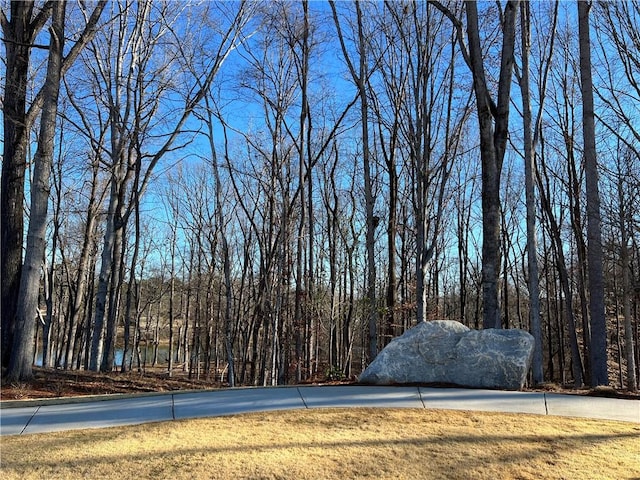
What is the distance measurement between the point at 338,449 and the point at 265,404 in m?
2.13

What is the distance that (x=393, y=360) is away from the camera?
7688 millimetres

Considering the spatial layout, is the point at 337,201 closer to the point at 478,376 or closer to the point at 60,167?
the point at 60,167

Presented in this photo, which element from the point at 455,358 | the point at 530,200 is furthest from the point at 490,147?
the point at 455,358

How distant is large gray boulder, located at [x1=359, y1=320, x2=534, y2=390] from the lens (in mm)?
7160

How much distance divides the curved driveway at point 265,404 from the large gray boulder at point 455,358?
388mm

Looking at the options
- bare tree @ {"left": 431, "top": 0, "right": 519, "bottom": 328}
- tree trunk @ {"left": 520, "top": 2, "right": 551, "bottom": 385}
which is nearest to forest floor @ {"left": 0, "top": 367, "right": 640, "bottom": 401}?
bare tree @ {"left": 431, "top": 0, "right": 519, "bottom": 328}

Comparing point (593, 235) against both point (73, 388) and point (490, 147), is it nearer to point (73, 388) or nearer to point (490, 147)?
point (490, 147)

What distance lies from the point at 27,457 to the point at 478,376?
5981 mm

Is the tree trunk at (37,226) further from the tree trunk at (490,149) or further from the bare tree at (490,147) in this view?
the tree trunk at (490,149)

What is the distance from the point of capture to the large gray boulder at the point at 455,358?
7160 millimetres

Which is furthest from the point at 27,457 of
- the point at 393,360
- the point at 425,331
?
the point at 425,331

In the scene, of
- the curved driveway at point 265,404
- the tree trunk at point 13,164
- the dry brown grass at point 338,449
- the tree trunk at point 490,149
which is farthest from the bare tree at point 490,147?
the tree trunk at point 13,164

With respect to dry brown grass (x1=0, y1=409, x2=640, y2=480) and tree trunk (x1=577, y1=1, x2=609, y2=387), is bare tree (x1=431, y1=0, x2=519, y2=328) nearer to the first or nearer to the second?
tree trunk (x1=577, y1=1, x2=609, y2=387)

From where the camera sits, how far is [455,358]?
24.6 ft
